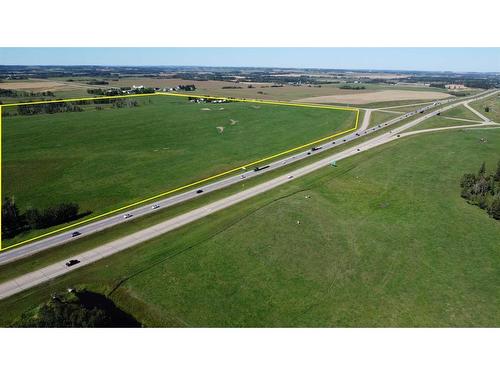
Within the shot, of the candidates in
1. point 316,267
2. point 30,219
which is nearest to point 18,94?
point 30,219

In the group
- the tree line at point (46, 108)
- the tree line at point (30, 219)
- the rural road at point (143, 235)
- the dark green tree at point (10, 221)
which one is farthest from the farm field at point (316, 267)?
the tree line at point (46, 108)

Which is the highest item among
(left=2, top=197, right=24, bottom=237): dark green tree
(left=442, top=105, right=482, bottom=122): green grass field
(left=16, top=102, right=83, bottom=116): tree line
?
(left=442, top=105, right=482, bottom=122): green grass field

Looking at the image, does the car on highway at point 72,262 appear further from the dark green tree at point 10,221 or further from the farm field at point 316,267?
the dark green tree at point 10,221

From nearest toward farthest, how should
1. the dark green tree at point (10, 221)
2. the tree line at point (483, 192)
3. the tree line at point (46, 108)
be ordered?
the dark green tree at point (10, 221)
the tree line at point (483, 192)
the tree line at point (46, 108)

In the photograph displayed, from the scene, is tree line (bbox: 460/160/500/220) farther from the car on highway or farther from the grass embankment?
the car on highway

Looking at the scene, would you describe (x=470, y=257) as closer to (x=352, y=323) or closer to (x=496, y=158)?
(x=352, y=323)

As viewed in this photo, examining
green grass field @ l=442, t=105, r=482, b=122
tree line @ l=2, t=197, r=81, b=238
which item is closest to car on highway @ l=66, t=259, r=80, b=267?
tree line @ l=2, t=197, r=81, b=238
